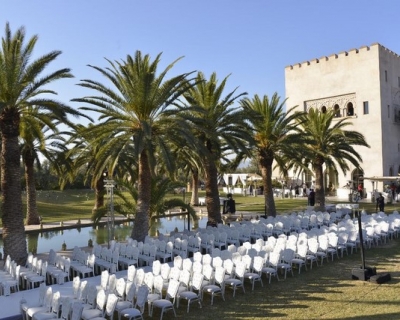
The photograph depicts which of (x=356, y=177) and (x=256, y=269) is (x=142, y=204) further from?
(x=356, y=177)

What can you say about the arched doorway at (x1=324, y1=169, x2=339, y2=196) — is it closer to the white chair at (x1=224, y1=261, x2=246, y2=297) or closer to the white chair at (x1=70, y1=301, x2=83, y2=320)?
the white chair at (x1=224, y1=261, x2=246, y2=297)

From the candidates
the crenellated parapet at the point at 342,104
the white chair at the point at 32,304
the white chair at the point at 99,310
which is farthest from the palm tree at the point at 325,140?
the white chair at the point at 32,304

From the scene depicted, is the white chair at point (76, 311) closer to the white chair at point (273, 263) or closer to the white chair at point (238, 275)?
the white chair at point (238, 275)

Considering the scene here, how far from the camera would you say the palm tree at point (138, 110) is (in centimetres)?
1562

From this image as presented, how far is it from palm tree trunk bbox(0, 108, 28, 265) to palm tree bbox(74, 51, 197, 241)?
2.93 m

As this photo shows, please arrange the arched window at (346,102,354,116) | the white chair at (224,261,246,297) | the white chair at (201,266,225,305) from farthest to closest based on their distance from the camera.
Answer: the arched window at (346,102,354,116) → the white chair at (224,261,246,297) → the white chair at (201,266,225,305)

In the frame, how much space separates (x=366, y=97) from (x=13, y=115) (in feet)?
120

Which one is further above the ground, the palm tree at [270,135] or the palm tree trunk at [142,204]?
the palm tree at [270,135]

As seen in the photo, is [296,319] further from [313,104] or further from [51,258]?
[313,104]

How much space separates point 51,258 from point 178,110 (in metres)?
6.81

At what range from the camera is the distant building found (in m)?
41.8

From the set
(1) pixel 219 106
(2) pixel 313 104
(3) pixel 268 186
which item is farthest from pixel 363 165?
(1) pixel 219 106

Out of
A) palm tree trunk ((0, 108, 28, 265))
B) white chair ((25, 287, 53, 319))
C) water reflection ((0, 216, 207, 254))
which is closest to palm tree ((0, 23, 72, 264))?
palm tree trunk ((0, 108, 28, 265))

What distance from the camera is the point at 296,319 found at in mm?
8258
